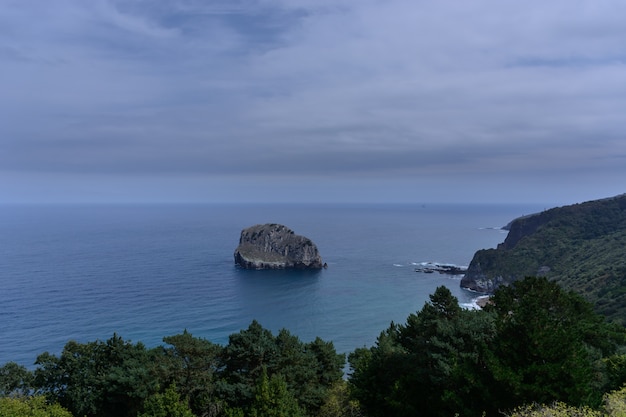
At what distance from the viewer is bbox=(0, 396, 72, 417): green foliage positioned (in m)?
25.8

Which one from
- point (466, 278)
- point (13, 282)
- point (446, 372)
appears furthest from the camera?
point (466, 278)

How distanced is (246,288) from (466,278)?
232 ft

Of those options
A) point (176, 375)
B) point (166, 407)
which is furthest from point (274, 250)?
point (166, 407)

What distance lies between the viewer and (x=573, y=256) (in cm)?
13662

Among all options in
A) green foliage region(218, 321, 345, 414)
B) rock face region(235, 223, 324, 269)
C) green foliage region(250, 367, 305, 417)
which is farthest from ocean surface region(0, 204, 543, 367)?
green foliage region(250, 367, 305, 417)

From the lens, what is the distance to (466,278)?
Answer: 136 m

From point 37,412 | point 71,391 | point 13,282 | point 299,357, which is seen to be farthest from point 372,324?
point 13,282

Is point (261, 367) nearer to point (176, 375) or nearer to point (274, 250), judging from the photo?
point (176, 375)

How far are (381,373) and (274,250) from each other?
135 metres

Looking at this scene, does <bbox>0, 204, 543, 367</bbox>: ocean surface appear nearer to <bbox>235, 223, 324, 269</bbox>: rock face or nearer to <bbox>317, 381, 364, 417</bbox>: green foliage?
<bbox>235, 223, 324, 269</bbox>: rock face

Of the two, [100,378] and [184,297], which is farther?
[184,297]

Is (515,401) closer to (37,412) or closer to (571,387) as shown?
(571,387)

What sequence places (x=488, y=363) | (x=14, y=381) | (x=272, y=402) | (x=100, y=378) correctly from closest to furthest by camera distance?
(x=488, y=363) < (x=272, y=402) < (x=100, y=378) < (x=14, y=381)

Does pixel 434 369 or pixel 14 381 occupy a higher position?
pixel 434 369
